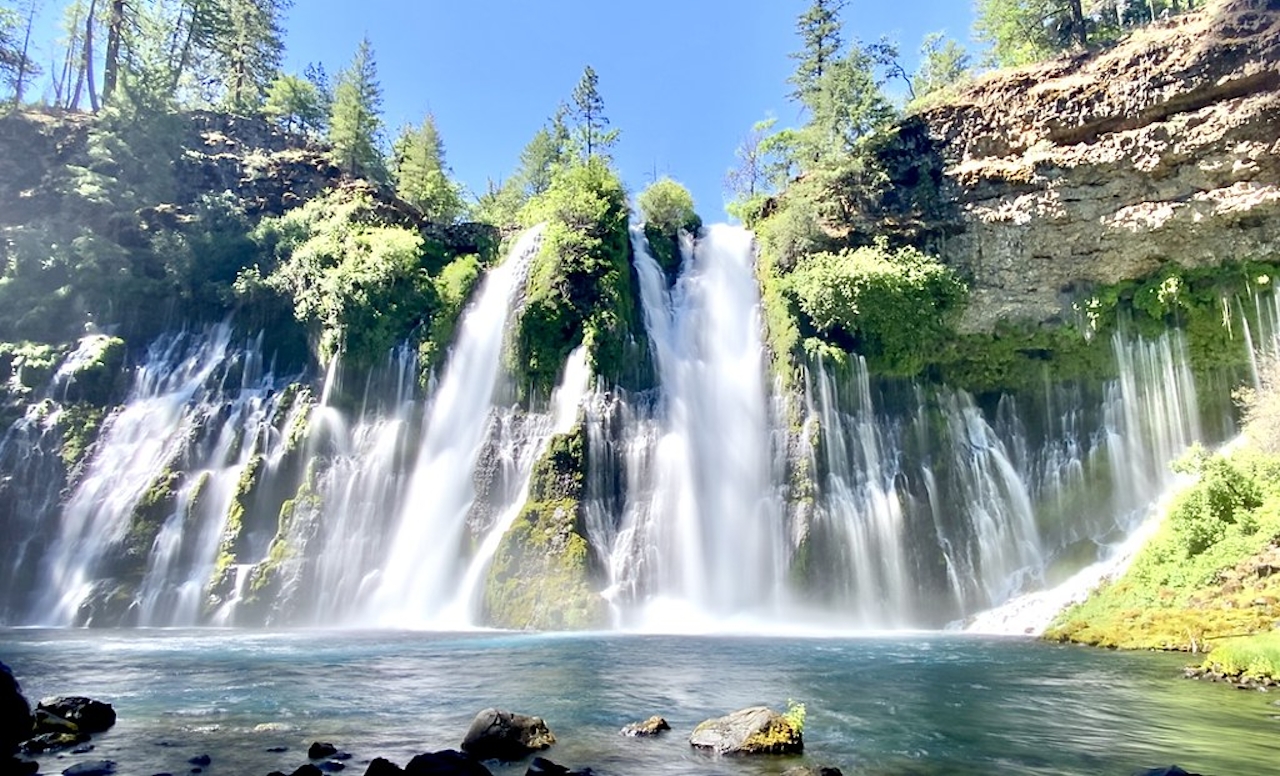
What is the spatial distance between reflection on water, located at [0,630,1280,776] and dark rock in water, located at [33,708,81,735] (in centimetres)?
42

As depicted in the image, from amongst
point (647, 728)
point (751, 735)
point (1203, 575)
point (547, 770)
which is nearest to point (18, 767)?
point (547, 770)

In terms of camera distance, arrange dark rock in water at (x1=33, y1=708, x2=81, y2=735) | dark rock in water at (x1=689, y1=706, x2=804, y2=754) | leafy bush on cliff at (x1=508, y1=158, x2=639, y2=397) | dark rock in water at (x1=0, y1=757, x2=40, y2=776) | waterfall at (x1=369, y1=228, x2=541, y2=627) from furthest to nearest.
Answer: leafy bush on cliff at (x1=508, y1=158, x2=639, y2=397), waterfall at (x1=369, y1=228, x2=541, y2=627), dark rock in water at (x1=33, y1=708, x2=81, y2=735), dark rock in water at (x1=689, y1=706, x2=804, y2=754), dark rock in water at (x1=0, y1=757, x2=40, y2=776)

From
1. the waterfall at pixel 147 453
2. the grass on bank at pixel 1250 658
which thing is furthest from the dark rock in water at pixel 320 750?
the waterfall at pixel 147 453

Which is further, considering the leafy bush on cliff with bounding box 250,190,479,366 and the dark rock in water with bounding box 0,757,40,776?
the leafy bush on cliff with bounding box 250,190,479,366

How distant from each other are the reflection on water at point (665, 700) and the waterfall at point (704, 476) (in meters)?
5.79

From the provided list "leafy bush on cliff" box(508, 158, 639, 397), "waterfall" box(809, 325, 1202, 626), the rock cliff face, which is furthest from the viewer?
"leafy bush on cliff" box(508, 158, 639, 397)

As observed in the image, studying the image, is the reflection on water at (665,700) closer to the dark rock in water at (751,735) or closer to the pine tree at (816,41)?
the dark rock in water at (751,735)

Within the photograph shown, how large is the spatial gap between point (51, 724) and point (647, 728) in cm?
680

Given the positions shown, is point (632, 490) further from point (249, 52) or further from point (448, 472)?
point (249, 52)

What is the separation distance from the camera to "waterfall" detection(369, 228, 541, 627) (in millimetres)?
26172

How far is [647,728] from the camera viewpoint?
9.77 m

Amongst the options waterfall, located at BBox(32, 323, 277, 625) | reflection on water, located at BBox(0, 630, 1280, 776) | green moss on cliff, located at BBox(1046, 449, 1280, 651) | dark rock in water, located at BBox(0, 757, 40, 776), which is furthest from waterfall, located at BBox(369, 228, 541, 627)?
green moss on cliff, located at BBox(1046, 449, 1280, 651)

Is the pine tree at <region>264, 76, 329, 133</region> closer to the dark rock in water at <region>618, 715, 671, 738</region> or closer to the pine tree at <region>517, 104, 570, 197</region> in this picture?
the pine tree at <region>517, 104, 570, 197</region>

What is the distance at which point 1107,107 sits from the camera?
30203mm
